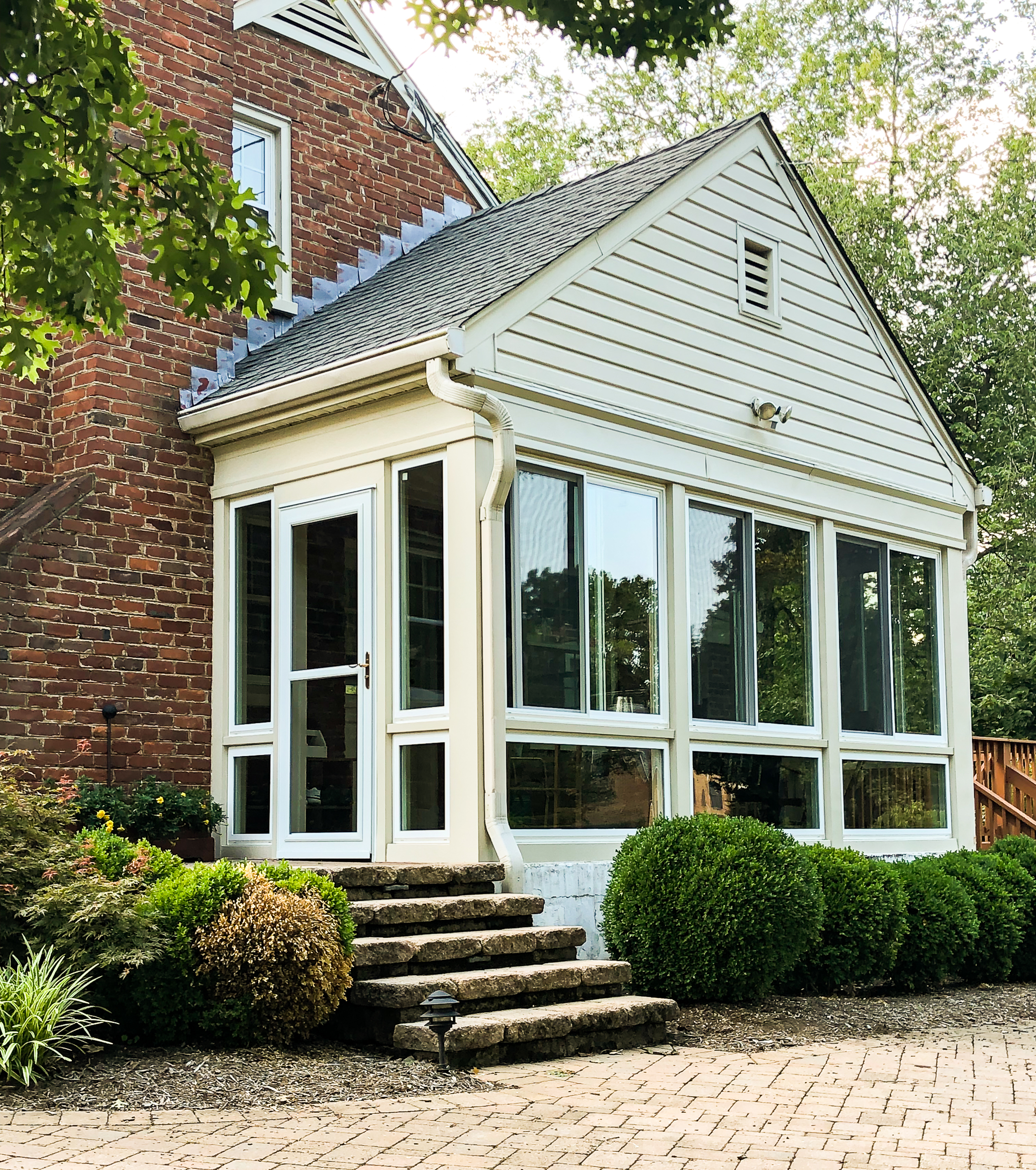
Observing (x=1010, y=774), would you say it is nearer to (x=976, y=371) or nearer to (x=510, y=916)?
(x=510, y=916)

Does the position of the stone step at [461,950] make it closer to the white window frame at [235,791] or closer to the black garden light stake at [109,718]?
the white window frame at [235,791]

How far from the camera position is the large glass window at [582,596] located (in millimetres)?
8383

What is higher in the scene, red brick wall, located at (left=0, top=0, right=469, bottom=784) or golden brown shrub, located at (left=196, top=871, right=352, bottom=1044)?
red brick wall, located at (left=0, top=0, right=469, bottom=784)

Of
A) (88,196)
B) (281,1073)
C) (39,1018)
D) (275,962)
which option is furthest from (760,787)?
(88,196)

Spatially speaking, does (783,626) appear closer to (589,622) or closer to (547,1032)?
(589,622)

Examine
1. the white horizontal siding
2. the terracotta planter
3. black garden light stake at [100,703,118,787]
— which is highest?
the white horizontal siding

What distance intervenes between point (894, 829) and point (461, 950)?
5.54m

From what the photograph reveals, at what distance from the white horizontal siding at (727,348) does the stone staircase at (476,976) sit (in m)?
3.11

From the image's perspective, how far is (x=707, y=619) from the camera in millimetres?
9727

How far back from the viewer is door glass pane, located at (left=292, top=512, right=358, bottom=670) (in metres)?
8.73

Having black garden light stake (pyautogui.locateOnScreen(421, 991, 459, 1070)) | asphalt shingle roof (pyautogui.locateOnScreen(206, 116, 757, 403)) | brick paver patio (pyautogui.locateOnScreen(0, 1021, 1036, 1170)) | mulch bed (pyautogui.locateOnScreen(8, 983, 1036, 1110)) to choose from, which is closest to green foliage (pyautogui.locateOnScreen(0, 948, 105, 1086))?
mulch bed (pyautogui.locateOnScreen(8, 983, 1036, 1110))

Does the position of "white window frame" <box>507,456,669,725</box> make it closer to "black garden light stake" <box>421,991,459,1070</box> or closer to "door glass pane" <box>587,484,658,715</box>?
"door glass pane" <box>587,484,658,715</box>

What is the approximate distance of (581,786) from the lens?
8578 millimetres

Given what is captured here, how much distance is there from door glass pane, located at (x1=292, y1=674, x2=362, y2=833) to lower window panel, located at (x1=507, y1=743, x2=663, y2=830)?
108 cm
